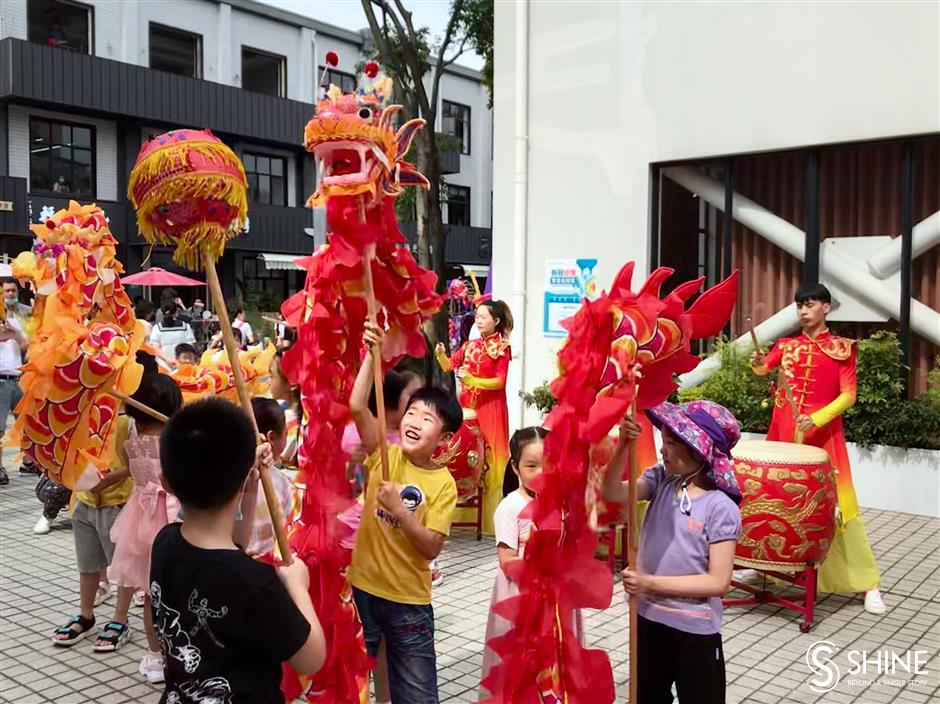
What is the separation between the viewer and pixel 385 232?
2621mm

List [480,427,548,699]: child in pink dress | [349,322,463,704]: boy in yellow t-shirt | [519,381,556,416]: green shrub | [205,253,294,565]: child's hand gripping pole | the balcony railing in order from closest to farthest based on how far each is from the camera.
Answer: [205,253,294,565]: child's hand gripping pole < [349,322,463,704]: boy in yellow t-shirt < [480,427,548,699]: child in pink dress < [519,381,556,416]: green shrub < the balcony railing

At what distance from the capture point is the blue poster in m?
8.98

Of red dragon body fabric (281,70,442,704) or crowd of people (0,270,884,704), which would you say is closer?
crowd of people (0,270,884,704)

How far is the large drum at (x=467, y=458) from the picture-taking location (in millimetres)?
5824

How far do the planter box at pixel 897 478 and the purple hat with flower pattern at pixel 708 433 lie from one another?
5.28 meters

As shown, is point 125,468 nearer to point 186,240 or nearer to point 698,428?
point 186,240

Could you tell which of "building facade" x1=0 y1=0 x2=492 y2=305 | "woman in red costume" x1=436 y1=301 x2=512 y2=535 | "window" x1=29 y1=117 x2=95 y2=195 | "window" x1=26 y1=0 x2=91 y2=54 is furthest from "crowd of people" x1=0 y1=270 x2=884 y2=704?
"window" x1=26 y1=0 x2=91 y2=54

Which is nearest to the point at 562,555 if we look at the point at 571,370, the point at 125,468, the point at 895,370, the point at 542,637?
the point at 542,637

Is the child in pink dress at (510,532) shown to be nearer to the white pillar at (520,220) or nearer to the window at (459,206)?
the white pillar at (520,220)

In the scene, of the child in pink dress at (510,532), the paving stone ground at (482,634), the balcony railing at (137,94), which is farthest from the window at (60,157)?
the child in pink dress at (510,532)

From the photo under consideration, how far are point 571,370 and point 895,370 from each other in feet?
19.2

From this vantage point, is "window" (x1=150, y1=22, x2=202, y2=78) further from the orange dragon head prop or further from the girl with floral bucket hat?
the girl with floral bucket hat

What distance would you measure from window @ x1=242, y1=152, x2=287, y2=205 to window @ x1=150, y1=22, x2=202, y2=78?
257 cm

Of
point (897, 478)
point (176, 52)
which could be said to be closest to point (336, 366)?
point (897, 478)
